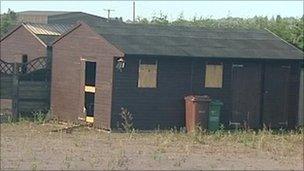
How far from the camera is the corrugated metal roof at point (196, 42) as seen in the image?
20891 millimetres

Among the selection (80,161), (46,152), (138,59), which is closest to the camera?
(80,161)

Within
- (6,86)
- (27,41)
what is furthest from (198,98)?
(27,41)

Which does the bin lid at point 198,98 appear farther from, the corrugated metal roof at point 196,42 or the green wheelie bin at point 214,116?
the corrugated metal roof at point 196,42

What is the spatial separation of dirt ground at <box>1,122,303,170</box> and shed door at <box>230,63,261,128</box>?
1.81 m

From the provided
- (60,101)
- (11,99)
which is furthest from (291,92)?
(11,99)

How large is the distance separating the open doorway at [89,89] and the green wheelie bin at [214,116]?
11.4 feet

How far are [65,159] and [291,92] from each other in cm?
1041

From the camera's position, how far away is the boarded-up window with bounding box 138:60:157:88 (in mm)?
20484

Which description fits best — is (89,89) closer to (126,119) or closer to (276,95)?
(126,119)

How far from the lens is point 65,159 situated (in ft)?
46.4

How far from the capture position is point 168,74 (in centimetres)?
2091

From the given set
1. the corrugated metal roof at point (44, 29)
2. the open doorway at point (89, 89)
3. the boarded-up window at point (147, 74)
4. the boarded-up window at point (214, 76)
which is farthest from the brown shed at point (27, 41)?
the boarded-up window at point (214, 76)

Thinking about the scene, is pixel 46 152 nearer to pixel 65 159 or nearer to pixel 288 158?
pixel 65 159

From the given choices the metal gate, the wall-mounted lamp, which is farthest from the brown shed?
the wall-mounted lamp
